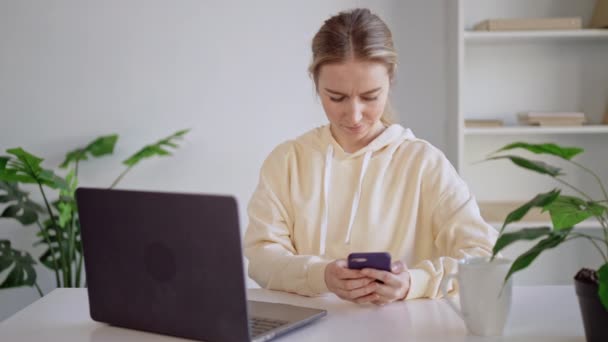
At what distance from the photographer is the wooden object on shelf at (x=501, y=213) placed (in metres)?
3.09

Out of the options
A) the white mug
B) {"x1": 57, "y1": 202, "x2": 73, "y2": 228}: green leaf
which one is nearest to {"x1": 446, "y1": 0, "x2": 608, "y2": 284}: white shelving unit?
{"x1": 57, "y1": 202, "x2": 73, "y2": 228}: green leaf

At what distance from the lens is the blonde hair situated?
6.19 ft

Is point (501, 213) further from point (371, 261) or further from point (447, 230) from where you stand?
point (371, 261)

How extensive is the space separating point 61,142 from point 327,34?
1.95 m

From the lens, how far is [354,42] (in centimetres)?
189

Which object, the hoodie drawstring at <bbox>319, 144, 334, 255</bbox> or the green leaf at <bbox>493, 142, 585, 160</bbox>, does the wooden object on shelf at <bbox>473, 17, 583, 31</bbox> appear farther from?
the green leaf at <bbox>493, 142, 585, 160</bbox>

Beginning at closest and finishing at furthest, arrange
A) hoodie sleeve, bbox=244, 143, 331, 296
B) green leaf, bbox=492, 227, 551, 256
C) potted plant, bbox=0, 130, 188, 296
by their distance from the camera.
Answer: green leaf, bbox=492, 227, 551, 256, hoodie sleeve, bbox=244, 143, 331, 296, potted plant, bbox=0, 130, 188, 296

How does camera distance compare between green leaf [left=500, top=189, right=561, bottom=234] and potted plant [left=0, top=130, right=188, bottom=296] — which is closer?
green leaf [left=500, top=189, right=561, bottom=234]

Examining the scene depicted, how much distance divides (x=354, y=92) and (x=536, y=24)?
1528mm

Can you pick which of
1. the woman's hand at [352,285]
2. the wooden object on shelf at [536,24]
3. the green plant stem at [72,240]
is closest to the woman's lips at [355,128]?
the woman's hand at [352,285]

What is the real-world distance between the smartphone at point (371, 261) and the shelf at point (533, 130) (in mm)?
1733

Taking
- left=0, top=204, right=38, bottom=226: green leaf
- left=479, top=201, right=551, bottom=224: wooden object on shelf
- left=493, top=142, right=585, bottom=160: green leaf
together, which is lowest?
left=479, top=201, right=551, bottom=224: wooden object on shelf

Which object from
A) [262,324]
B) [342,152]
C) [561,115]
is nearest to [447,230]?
[342,152]

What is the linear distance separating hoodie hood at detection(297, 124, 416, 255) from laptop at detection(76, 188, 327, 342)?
1.69 ft
